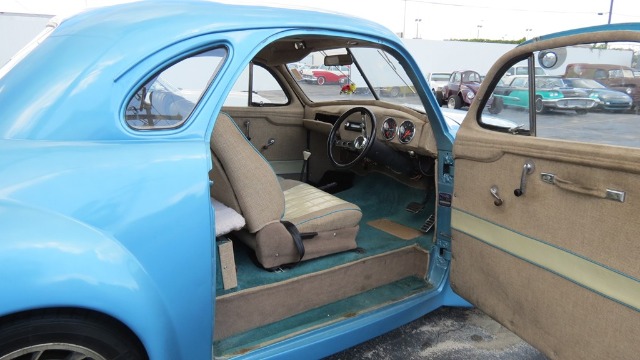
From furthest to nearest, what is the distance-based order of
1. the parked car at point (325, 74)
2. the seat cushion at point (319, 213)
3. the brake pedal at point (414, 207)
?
the parked car at point (325, 74) → the brake pedal at point (414, 207) → the seat cushion at point (319, 213)

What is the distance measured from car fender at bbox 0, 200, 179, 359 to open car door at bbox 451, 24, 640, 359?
58.9 inches

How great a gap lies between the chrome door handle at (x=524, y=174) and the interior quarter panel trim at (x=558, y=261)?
0.61 ft

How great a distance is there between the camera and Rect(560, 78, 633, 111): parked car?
1738 millimetres

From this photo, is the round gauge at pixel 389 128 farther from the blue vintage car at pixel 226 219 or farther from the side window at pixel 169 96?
the side window at pixel 169 96

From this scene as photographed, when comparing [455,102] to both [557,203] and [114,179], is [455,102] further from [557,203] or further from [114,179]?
[114,179]

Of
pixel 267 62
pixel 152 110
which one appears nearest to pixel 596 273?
pixel 152 110

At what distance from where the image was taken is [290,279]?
→ 2.33 meters

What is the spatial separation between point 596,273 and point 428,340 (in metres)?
1.32

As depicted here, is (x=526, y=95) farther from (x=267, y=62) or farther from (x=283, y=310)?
(x=267, y=62)

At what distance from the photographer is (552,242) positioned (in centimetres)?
177

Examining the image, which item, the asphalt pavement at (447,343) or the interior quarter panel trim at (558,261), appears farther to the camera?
the asphalt pavement at (447,343)

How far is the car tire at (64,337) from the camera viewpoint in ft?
4.15

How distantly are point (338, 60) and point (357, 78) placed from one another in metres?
0.28

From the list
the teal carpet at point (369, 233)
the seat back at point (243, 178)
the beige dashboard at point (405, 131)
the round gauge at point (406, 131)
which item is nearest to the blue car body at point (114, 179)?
the seat back at point (243, 178)
